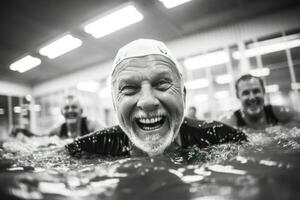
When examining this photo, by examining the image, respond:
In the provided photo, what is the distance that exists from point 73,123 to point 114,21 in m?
2.60

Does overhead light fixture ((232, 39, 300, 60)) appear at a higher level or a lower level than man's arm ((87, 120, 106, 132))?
higher

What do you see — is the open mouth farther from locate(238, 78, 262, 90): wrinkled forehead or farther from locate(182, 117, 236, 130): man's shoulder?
locate(238, 78, 262, 90): wrinkled forehead

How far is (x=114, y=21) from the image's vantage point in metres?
5.01

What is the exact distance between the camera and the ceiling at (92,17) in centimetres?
372

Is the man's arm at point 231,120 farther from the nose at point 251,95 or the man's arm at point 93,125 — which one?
the man's arm at point 93,125

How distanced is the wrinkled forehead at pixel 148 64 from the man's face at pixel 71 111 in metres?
2.61

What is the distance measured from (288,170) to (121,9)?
4.50 metres

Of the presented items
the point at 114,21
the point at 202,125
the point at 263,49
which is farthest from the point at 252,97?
the point at 114,21

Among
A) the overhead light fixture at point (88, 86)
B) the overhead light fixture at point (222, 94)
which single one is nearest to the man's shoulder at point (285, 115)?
the overhead light fixture at point (88, 86)

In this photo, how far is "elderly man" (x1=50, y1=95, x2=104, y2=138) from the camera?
3.66 m

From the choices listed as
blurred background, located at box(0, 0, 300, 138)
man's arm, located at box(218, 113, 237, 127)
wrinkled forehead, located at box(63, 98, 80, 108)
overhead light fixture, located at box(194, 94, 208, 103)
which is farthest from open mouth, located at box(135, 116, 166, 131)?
overhead light fixture, located at box(194, 94, 208, 103)

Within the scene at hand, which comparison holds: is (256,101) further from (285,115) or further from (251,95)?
(285,115)

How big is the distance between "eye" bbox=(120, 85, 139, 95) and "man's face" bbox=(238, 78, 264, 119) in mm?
2322

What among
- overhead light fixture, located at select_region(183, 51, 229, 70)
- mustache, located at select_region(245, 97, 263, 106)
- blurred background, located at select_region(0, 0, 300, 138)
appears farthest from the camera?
overhead light fixture, located at select_region(183, 51, 229, 70)
